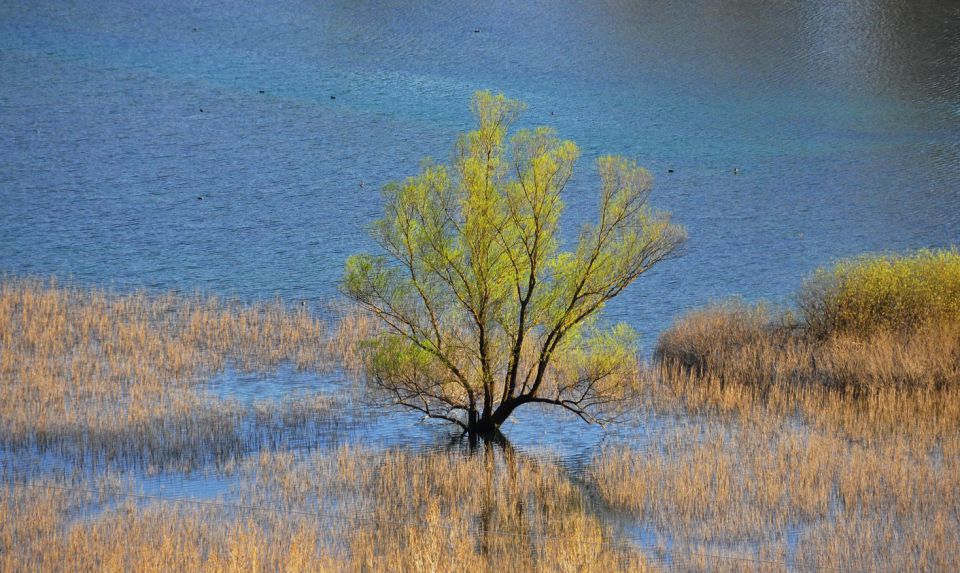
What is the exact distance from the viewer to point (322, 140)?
48.4 m

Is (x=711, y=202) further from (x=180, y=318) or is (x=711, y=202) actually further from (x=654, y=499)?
(x=654, y=499)

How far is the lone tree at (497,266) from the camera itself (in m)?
19.3

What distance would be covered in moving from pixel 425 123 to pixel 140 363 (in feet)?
89.5

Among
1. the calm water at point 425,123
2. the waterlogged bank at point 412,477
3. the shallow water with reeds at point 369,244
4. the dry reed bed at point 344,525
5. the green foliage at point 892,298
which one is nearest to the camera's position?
the dry reed bed at point 344,525

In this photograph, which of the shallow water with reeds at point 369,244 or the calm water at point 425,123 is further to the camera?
the calm water at point 425,123

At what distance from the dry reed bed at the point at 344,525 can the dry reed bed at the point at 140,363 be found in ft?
6.67

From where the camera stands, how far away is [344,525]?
619 inches

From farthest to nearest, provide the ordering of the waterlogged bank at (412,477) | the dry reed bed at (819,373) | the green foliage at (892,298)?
the green foliage at (892,298) < the dry reed bed at (819,373) < the waterlogged bank at (412,477)

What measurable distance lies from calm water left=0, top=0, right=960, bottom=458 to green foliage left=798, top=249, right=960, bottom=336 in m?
4.49

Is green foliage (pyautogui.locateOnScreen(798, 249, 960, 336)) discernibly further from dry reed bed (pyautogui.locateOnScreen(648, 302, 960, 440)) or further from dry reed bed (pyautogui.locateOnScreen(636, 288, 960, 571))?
dry reed bed (pyautogui.locateOnScreen(648, 302, 960, 440))

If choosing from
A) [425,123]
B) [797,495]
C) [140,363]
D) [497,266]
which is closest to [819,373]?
[797,495]

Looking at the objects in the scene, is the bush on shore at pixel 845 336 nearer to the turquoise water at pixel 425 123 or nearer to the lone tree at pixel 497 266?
the turquoise water at pixel 425 123

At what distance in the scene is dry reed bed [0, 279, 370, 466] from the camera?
19328 millimetres

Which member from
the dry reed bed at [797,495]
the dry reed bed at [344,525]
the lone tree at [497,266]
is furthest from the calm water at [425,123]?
the dry reed bed at [344,525]
